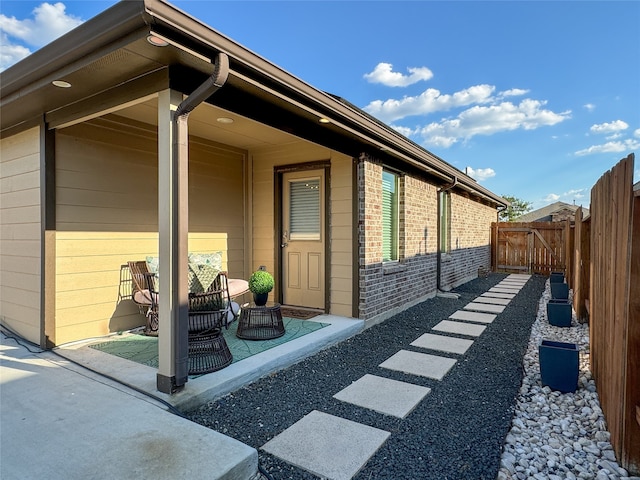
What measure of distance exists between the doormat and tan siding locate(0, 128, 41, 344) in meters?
2.89

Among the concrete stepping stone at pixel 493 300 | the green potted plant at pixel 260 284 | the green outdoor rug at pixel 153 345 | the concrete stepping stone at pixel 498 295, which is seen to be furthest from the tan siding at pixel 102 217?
the concrete stepping stone at pixel 498 295

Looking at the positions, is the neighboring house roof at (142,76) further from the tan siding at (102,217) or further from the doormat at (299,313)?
the doormat at (299,313)

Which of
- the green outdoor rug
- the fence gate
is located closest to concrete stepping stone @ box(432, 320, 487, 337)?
the green outdoor rug

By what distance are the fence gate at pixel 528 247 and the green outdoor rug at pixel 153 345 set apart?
11.2 m

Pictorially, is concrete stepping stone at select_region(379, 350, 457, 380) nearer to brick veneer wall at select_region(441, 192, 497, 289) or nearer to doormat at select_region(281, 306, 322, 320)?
doormat at select_region(281, 306, 322, 320)

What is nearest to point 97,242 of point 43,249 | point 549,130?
point 43,249

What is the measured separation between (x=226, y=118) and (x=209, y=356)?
261 cm

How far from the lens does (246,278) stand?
19.1 ft

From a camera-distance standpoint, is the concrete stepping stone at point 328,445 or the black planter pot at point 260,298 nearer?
the concrete stepping stone at point 328,445

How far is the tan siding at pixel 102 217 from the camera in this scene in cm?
367

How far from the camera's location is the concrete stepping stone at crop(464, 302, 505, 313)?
6.23 meters

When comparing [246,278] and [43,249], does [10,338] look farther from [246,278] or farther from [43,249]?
[246,278]

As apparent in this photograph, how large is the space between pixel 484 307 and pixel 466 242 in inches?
154

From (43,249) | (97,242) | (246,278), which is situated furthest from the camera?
(246,278)
